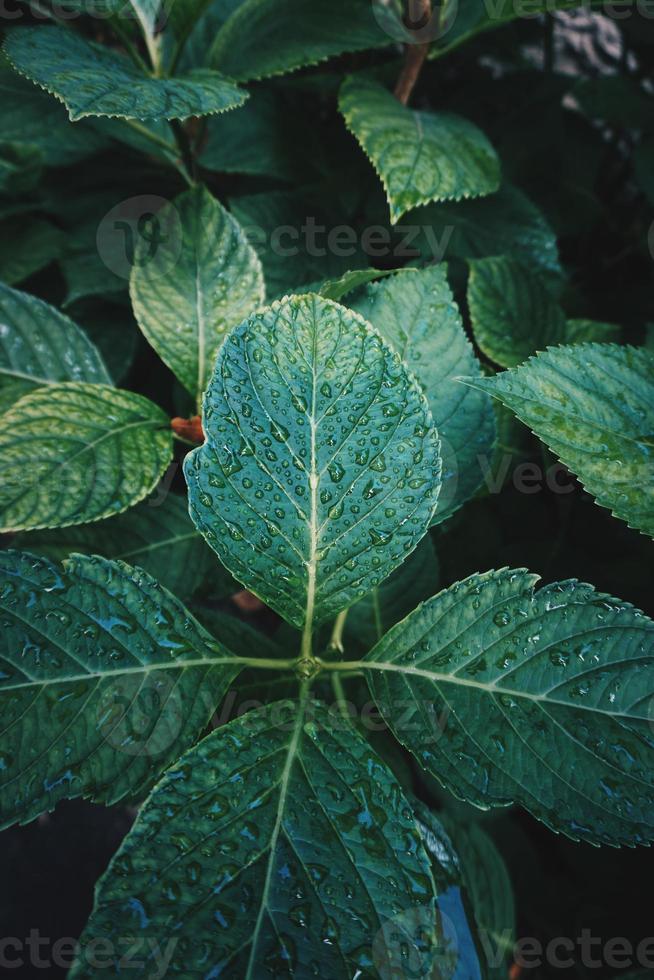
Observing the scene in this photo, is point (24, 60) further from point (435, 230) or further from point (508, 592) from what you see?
point (508, 592)

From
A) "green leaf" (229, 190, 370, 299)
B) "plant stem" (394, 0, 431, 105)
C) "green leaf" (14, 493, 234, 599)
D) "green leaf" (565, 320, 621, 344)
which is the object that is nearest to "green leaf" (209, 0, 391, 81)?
"plant stem" (394, 0, 431, 105)

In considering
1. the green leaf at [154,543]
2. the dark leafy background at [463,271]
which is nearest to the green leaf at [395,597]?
the dark leafy background at [463,271]

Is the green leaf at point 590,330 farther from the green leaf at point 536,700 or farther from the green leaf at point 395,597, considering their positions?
the green leaf at point 536,700

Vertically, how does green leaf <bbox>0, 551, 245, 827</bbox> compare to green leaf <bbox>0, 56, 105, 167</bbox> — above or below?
below

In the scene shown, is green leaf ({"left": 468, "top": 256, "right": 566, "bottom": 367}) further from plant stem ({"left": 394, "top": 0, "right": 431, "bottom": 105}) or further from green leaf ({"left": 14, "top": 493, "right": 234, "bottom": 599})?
green leaf ({"left": 14, "top": 493, "right": 234, "bottom": 599})

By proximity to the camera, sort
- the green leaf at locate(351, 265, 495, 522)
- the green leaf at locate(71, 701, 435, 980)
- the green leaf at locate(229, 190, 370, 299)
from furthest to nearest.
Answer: the green leaf at locate(229, 190, 370, 299) → the green leaf at locate(351, 265, 495, 522) → the green leaf at locate(71, 701, 435, 980)

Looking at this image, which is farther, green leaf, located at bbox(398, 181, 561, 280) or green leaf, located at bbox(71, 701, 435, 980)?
green leaf, located at bbox(398, 181, 561, 280)

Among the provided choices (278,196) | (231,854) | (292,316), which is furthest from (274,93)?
(231,854)

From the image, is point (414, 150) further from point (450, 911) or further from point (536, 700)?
point (450, 911)

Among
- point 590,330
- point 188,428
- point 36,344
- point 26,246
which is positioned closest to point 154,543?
point 188,428
